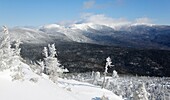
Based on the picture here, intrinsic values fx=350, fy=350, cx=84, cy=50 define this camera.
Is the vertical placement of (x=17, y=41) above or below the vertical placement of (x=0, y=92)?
above

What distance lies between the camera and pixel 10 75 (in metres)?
34.6

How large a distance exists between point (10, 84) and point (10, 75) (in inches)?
64.9

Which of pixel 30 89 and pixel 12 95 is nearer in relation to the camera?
pixel 12 95

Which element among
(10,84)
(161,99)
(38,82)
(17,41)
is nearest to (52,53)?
(17,41)

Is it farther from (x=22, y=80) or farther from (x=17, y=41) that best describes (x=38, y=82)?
(x=17, y=41)

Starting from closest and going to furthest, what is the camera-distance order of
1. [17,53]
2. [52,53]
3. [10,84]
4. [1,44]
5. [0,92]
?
[0,92] → [10,84] → [1,44] → [17,53] → [52,53]

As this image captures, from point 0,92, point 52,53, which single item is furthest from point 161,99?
point 0,92

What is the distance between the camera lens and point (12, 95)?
1218 inches

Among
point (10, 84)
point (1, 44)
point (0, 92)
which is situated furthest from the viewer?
point (1, 44)

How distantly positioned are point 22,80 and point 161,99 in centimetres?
16753

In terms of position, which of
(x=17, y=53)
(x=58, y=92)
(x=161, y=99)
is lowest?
(x=161, y=99)

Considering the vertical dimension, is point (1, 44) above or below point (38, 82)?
above

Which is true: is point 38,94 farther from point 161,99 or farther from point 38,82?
point 161,99

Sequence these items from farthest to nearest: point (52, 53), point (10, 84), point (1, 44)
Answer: point (52, 53) < point (1, 44) < point (10, 84)
